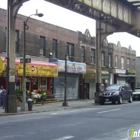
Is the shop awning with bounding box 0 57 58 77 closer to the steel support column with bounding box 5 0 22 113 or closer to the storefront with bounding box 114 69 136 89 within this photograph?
the steel support column with bounding box 5 0 22 113

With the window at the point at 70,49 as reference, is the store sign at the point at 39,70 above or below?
below

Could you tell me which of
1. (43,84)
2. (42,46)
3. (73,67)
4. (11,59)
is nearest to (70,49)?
(73,67)

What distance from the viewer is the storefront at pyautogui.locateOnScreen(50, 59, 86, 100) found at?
33.2 m

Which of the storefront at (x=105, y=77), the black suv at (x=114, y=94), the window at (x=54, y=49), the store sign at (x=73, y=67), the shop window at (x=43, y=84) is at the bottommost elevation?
the black suv at (x=114, y=94)

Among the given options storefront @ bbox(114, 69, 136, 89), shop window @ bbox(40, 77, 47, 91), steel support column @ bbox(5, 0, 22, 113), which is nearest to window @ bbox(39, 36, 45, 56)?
shop window @ bbox(40, 77, 47, 91)

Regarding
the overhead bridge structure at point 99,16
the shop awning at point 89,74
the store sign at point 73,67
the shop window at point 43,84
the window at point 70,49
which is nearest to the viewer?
the overhead bridge structure at point 99,16

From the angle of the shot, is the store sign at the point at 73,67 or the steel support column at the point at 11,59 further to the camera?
the store sign at the point at 73,67

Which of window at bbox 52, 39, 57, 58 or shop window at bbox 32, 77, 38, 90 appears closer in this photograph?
shop window at bbox 32, 77, 38, 90

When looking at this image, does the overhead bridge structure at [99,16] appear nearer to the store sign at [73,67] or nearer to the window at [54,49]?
the store sign at [73,67]

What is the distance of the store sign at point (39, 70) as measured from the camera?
26.6 m

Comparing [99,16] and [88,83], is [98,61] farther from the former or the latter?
[88,83]

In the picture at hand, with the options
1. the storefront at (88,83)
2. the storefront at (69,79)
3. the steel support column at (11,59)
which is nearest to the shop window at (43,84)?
the storefront at (69,79)

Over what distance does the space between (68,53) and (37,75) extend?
7.73 m

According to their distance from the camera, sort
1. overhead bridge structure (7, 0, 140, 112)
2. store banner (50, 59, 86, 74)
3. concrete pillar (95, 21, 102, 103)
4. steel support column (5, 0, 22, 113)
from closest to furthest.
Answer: steel support column (5, 0, 22, 113)
overhead bridge structure (7, 0, 140, 112)
store banner (50, 59, 86, 74)
concrete pillar (95, 21, 102, 103)
